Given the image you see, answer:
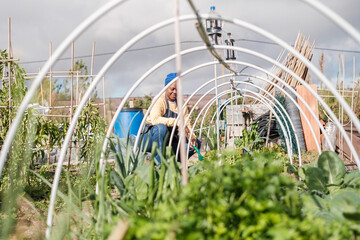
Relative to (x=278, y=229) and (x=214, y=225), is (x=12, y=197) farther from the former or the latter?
(x=278, y=229)

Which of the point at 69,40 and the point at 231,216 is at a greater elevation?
the point at 69,40

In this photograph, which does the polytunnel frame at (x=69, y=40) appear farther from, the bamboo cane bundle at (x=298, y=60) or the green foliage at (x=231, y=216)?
the bamboo cane bundle at (x=298, y=60)

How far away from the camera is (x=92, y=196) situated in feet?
4.33

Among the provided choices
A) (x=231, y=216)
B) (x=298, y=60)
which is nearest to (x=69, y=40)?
(x=231, y=216)

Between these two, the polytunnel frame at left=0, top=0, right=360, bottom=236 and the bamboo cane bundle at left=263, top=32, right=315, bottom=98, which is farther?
the bamboo cane bundle at left=263, top=32, right=315, bottom=98

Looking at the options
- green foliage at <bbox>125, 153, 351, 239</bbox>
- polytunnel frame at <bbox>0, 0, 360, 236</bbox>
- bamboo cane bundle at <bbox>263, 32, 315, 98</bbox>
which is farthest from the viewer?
bamboo cane bundle at <bbox>263, 32, 315, 98</bbox>

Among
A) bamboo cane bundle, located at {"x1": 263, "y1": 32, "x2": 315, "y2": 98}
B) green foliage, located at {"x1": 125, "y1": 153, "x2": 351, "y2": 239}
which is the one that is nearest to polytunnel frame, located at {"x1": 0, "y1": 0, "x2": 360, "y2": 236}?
green foliage, located at {"x1": 125, "y1": 153, "x2": 351, "y2": 239}

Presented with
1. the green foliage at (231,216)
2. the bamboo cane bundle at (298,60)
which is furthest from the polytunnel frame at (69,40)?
the bamboo cane bundle at (298,60)

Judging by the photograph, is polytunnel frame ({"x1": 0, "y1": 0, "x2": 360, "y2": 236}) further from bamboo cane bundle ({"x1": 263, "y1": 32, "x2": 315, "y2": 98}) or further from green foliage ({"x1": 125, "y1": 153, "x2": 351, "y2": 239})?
bamboo cane bundle ({"x1": 263, "y1": 32, "x2": 315, "y2": 98})

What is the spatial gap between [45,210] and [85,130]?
54.7 inches

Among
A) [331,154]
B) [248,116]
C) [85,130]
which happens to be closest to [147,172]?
[331,154]

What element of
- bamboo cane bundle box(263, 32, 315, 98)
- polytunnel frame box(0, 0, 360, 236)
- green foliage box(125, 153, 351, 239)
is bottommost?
green foliage box(125, 153, 351, 239)

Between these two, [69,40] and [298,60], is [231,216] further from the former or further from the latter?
[298,60]

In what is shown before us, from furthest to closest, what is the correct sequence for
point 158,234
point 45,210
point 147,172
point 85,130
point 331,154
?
point 85,130 < point 45,210 < point 331,154 < point 147,172 < point 158,234
